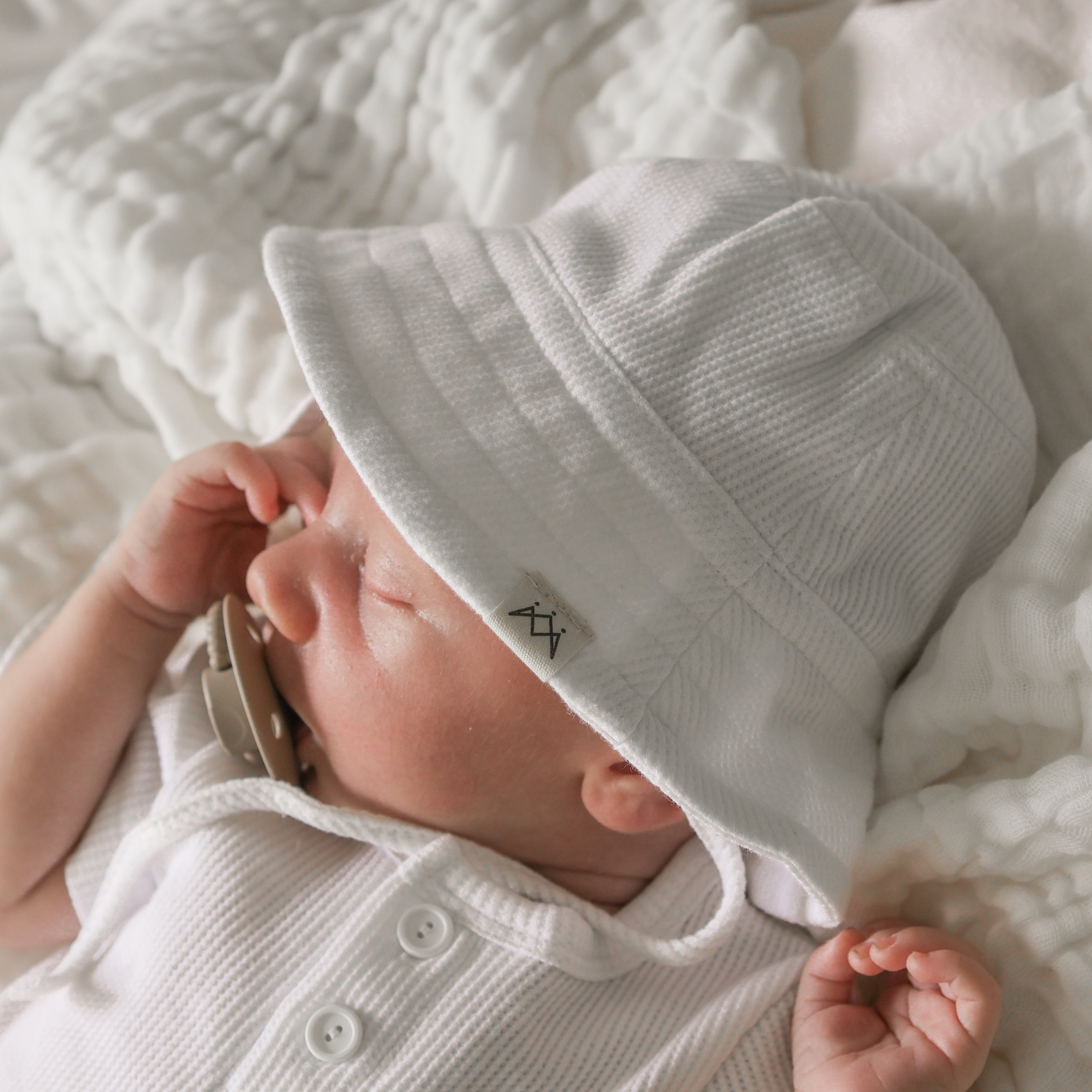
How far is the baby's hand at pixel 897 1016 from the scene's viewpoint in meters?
0.93

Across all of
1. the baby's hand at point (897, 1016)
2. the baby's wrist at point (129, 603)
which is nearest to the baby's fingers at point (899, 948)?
the baby's hand at point (897, 1016)

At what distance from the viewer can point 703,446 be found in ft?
2.98

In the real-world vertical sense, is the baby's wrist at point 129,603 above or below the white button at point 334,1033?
above

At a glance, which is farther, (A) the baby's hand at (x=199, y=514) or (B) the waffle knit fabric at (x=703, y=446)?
(A) the baby's hand at (x=199, y=514)

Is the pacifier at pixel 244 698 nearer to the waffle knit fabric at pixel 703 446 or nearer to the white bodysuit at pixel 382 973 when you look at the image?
the white bodysuit at pixel 382 973

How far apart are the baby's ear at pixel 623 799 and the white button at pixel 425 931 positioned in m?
0.17

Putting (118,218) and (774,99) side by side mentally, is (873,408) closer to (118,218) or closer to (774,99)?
(774,99)

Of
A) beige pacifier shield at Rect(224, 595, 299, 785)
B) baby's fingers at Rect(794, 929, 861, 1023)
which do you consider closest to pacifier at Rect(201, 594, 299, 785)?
beige pacifier shield at Rect(224, 595, 299, 785)

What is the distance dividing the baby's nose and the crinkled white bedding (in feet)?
1.10

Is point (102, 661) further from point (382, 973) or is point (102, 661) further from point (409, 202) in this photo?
point (409, 202)

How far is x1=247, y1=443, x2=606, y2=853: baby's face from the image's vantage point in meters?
0.97

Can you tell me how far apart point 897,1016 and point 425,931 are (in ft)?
1.43

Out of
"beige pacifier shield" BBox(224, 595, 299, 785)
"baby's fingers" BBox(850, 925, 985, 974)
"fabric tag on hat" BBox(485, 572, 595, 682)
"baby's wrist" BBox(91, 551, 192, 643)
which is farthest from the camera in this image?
"baby's wrist" BBox(91, 551, 192, 643)

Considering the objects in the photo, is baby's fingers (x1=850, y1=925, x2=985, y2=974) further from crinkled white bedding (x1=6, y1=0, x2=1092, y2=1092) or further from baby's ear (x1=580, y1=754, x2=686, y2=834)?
baby's ear (x1=580, y1=754, x2=686, y2=834)
